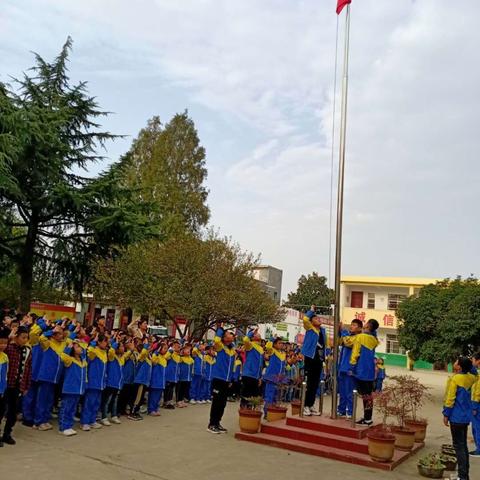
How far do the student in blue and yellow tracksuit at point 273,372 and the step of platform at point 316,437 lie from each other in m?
1.12

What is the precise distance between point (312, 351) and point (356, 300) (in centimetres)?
3880

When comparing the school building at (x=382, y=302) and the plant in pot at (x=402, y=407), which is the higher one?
the school building at (x=382, y=302)

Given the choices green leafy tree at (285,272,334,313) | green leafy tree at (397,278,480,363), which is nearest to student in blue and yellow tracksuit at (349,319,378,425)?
green leafy tree at (397,278,480,363)

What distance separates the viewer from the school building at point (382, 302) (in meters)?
42.7

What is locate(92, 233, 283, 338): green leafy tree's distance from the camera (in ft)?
64.3

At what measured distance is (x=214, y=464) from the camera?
22.1ft

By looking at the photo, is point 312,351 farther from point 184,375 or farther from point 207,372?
point 207,372

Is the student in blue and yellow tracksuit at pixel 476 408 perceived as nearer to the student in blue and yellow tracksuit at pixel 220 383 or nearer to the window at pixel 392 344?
the student in blue and yellow tracksuit at pixel 220 383

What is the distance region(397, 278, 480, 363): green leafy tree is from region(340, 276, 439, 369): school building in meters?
22.5

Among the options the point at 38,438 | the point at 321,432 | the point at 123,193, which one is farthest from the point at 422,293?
the point at 38,438

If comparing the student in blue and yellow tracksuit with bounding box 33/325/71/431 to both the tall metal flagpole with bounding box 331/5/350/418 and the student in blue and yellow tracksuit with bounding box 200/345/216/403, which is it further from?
the student in blue and yellow tracksuit with bounding box 200/345/216/403

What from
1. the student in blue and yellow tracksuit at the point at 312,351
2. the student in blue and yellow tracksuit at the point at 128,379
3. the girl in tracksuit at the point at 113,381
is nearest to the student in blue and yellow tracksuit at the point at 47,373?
the girl in tracksuit at the point at 113,381

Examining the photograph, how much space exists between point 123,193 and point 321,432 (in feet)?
33.2

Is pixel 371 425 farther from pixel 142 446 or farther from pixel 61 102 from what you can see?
pixel 61 102
